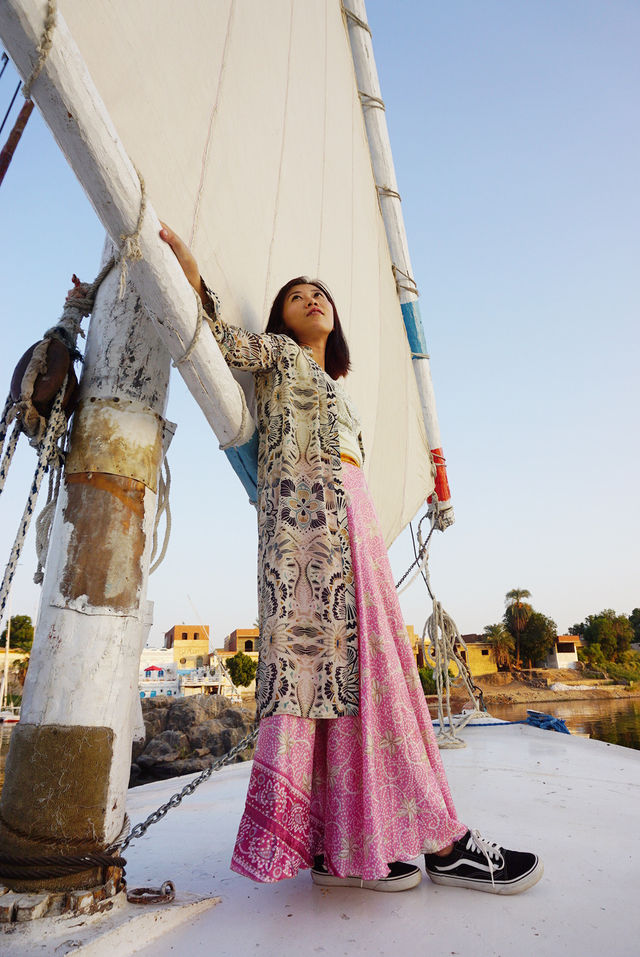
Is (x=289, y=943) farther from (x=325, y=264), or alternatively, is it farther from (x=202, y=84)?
(x=325, y=264)

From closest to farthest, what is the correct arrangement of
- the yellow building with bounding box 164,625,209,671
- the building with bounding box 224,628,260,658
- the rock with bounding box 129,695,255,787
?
the rock with bounding box 129,695,255,787 → the yellow building with bounding box 164,625,209,671 → the building with bounding box 224,628,260,658

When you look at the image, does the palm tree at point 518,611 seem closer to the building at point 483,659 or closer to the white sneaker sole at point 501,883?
the building at point 483,659

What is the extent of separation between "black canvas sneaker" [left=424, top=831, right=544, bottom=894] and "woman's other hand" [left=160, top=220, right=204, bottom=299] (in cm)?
121

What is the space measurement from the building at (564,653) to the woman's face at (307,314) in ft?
124

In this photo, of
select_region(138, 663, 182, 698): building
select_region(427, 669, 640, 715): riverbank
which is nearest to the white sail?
select_region(138, 663, 182, 698): building

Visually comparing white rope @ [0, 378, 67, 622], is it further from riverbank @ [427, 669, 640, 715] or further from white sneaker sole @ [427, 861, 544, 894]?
riverbank @ [427, 669, 640, 715]

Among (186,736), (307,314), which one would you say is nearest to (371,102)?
(307,314)

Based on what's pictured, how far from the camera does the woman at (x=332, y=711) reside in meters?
0.98

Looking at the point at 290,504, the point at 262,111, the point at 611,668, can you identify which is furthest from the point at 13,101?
the point at 611,668

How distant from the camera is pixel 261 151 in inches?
62.7

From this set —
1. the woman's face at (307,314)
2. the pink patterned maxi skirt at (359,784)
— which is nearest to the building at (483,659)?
the woman's face at (307,314)

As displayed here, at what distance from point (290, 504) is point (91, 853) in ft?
2.25

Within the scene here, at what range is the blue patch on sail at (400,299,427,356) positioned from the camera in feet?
11.8

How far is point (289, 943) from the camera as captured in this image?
2.66ft
